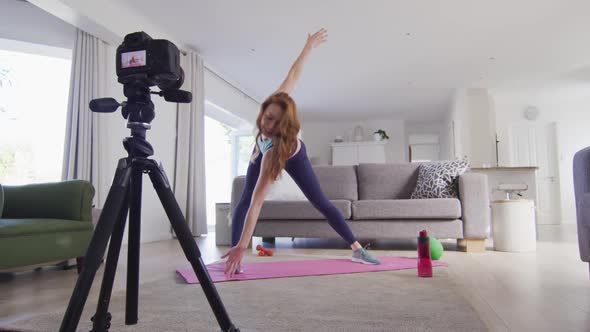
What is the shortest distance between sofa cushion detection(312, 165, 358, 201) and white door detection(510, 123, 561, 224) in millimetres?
5189

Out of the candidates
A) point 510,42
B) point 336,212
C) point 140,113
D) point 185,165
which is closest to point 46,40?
point 185,165

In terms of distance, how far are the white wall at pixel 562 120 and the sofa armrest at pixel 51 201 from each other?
24.5 feet

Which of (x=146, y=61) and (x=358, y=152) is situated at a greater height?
(x=358, y=152)

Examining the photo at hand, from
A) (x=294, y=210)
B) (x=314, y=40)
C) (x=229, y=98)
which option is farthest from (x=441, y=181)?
(x=229, y=98)

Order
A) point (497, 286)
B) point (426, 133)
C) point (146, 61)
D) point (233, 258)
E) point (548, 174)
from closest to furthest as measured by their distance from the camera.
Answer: point (146, 61)
point (497, 286)
point (233, 258)
point (548, 174)
point (426, 133)

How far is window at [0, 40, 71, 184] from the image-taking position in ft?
12.4

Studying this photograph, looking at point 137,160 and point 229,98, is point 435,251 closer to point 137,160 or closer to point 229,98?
point 137,160

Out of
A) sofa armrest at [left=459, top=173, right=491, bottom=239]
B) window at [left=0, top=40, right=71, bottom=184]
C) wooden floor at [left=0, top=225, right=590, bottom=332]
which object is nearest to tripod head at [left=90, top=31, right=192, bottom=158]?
wooden floor at [left=0, top=225, right=590, bottom=332]

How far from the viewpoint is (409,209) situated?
3.17m

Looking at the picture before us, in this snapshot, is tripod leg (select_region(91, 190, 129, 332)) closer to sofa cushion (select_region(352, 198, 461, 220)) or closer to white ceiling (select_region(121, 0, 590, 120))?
sofa cushion (select_region(352, 198, 461, 220))

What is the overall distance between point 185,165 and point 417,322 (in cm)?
417

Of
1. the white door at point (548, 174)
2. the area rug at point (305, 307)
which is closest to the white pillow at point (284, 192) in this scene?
the area rug at point (305, 307)

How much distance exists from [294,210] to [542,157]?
6.34 metres

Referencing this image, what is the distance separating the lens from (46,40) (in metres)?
3.92
